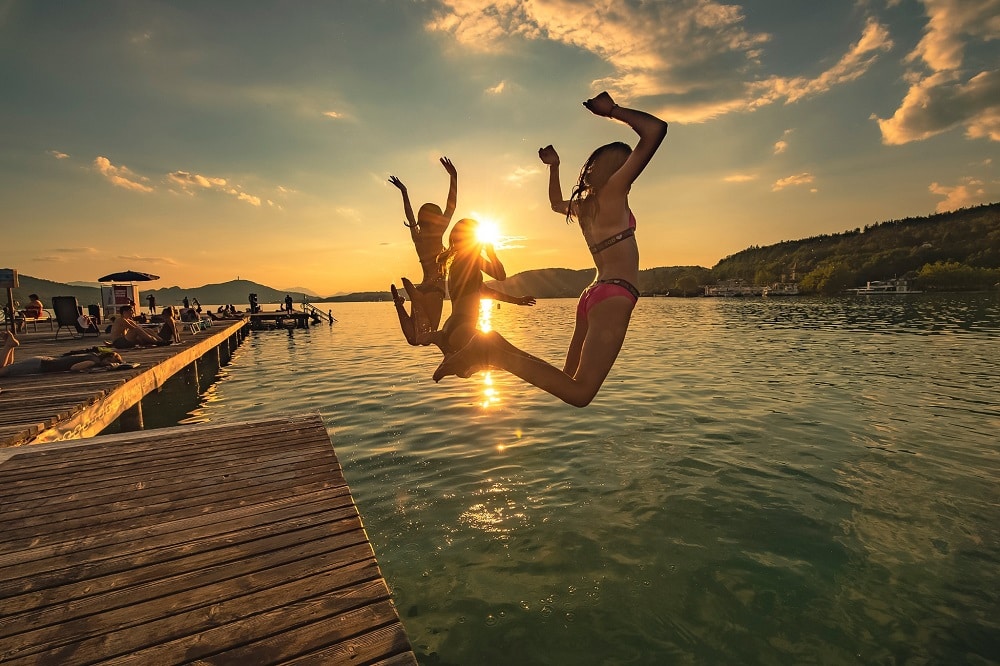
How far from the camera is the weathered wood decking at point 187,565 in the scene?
270cm

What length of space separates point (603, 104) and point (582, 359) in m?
2.11

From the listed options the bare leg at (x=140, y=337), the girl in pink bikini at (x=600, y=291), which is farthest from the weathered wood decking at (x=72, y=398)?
the girl in pink bikini at (x=600, y=291)

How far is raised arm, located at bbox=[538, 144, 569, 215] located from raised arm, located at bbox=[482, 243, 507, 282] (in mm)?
771

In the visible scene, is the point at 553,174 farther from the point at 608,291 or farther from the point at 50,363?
the point at 50,363

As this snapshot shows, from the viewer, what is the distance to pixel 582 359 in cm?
391

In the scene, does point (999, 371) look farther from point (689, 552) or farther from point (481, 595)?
point (481, 595)

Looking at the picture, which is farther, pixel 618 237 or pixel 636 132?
pixel 618 237

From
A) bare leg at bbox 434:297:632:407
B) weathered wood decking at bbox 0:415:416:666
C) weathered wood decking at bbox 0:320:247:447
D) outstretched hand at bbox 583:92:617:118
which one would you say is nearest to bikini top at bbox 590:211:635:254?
bare leg at bbox 434:297:632:407

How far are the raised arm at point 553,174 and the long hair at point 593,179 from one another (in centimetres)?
48

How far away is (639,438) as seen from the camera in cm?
1116

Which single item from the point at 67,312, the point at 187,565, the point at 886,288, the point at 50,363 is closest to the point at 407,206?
the point at 187,565

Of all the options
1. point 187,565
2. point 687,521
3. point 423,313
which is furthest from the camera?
point 687,521

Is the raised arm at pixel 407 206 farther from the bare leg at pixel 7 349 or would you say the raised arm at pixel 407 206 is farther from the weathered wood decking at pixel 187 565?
the bare leg at pixel 7 349

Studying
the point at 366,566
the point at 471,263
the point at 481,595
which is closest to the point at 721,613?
the point at 481,595
